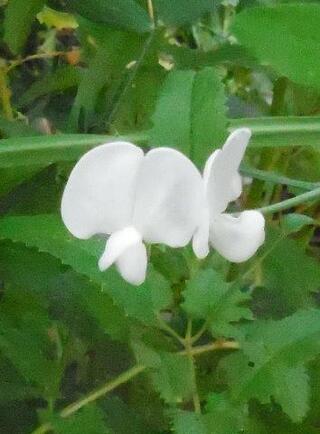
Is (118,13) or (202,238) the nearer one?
(202,238)

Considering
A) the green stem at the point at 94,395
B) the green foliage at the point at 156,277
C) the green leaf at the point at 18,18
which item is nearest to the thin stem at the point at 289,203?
the green foliage at the point at 156,277

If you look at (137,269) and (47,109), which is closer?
(137,269)

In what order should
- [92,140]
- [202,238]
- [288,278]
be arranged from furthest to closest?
[288,278]
[92,140]
[202,238]

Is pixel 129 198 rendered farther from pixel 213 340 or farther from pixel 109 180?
pixel 213 340

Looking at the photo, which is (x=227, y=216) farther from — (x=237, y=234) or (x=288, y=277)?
(x=288, y=277)

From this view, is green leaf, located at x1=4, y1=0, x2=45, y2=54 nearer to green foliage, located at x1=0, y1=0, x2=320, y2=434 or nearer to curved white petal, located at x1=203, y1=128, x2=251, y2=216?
green foliage, located at x1=0, y1=0, x2=320, y2=434

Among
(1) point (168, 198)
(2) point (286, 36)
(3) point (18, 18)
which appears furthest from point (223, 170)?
(3) point (18, 18)

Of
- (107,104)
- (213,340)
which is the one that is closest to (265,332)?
(213,340)
